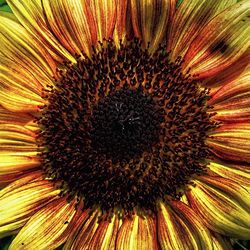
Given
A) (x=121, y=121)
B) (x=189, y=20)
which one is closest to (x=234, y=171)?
(x=121, y=121)

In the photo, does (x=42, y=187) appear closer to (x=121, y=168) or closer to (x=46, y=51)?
(x=121, y=168)

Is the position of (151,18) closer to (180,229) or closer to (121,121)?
(121,121)

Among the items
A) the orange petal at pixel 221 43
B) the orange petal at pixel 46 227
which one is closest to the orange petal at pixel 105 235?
the orange petal at pixel 46 227

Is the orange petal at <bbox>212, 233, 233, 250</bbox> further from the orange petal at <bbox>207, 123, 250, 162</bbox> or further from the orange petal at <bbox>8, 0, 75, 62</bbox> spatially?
the orange petal at <bbox>8, 0, 75, 62</bbox>

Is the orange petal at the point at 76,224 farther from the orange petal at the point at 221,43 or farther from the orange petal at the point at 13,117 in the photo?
the orange petal at the point at 221,43

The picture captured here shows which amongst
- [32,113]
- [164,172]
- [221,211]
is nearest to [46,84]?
[32,113]

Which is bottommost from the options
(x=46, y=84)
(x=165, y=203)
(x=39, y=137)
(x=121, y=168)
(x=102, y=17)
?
(x=165, y=203)
